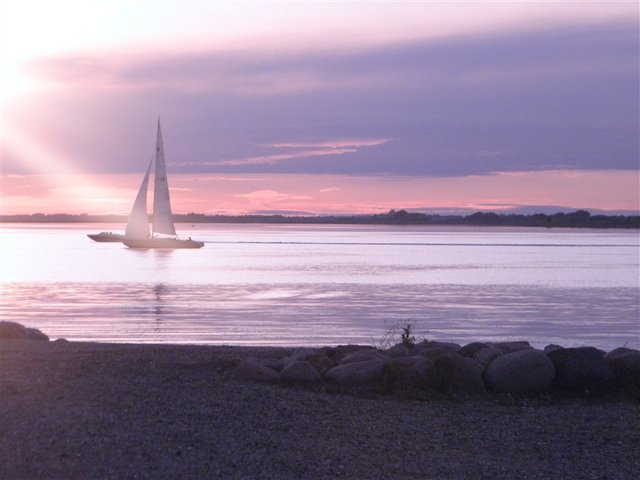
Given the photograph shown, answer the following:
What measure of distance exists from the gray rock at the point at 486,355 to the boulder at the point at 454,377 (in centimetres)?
62

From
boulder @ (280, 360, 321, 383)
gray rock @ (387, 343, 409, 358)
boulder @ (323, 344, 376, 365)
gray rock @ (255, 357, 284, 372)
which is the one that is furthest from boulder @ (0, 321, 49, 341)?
gray rock @ (387, 343, 409, 358)

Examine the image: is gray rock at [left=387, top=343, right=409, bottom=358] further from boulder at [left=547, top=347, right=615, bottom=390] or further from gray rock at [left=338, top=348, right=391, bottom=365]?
boulder at [left=547, top=347, right=615, bottom=390]

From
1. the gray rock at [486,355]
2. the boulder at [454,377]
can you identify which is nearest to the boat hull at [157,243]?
the gray rock at [486,355]

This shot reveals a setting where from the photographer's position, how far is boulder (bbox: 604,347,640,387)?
10.5m

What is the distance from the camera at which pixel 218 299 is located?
94.1 feet

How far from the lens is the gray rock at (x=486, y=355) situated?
35.5ft

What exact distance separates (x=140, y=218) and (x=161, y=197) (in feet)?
14.0

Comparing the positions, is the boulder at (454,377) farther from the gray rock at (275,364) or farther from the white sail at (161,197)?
the white sail at (161,197)

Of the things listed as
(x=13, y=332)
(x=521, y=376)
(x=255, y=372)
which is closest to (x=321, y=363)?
(x=255, y=372)

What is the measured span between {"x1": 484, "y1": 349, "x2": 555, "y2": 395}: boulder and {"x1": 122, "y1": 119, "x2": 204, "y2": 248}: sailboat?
52005 mm

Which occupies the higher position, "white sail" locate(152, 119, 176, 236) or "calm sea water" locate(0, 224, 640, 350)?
"white sail" locate(152, 119, 176, 236)

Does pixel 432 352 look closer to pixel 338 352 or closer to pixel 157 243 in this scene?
pixel 338 352

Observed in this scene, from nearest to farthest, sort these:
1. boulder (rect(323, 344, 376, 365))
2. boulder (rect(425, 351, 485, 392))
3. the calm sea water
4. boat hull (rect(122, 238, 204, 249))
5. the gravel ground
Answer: the gravel ground → boulder (rect(425, 351, 485, 392)) → boulder (rect(323, 344, 376, 365)) → the calm sea water → boat hull (rect(122, 238, 204, 249))

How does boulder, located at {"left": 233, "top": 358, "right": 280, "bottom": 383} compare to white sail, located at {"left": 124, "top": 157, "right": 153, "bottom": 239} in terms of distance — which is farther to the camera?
white sail, located at {"left": 124, "top": 157, "right": 153, "bottom": 239}
